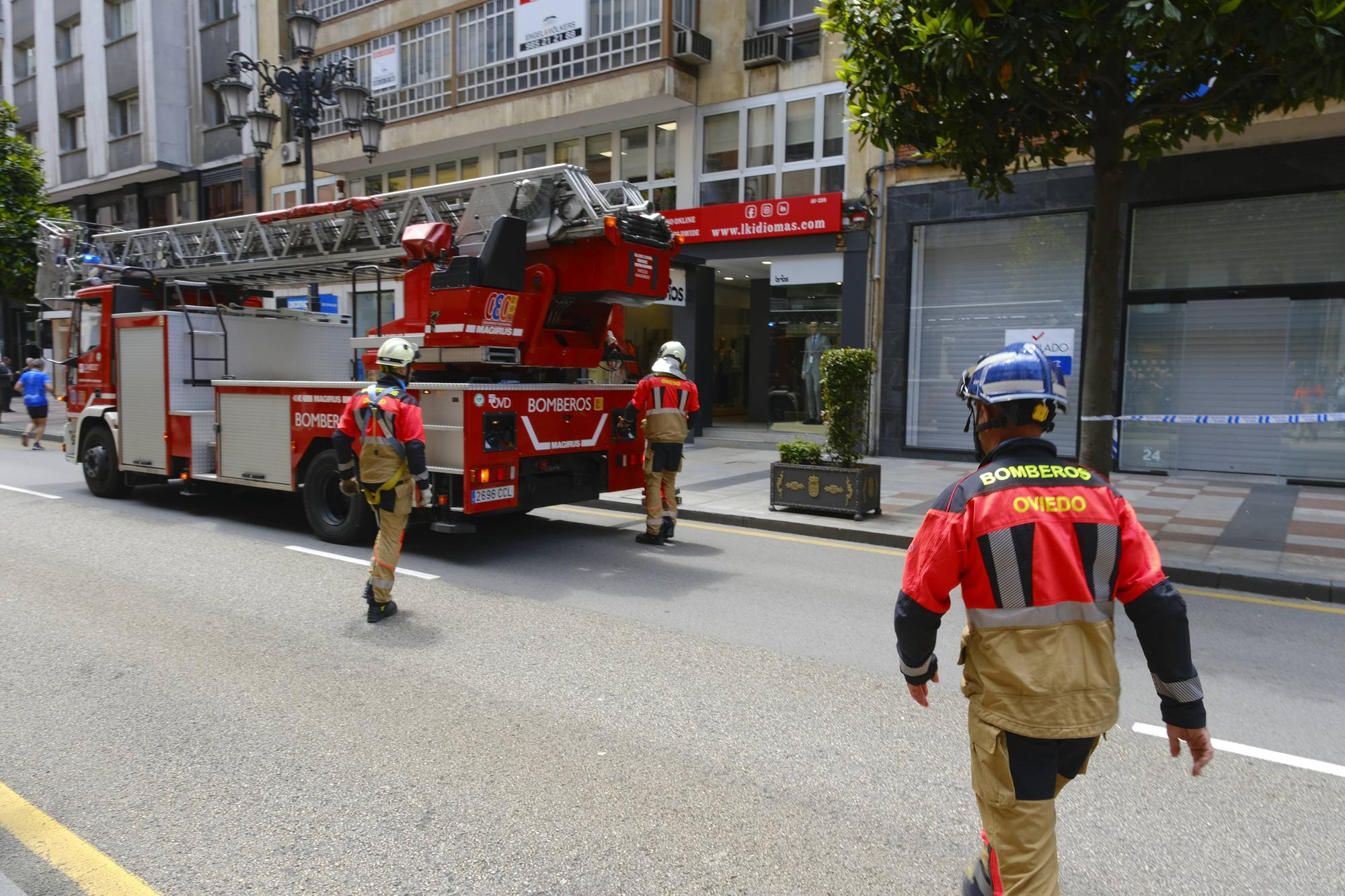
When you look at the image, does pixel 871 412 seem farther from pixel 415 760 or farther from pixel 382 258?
pixel 415 760

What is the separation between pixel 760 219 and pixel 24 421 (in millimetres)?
20000

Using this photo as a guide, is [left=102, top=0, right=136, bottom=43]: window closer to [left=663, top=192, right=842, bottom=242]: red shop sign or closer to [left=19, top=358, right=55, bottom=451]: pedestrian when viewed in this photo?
[left=19, top=358, right=55, bottom=451]: pedestrian

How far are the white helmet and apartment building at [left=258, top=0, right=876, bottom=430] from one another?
33.9 ft

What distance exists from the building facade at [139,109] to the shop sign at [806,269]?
16.5 metres

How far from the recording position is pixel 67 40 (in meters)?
31.0

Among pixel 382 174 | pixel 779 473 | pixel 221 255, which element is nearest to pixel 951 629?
pixel 779 473

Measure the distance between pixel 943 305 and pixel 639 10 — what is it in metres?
8.35

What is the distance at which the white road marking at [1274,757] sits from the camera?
154 inches

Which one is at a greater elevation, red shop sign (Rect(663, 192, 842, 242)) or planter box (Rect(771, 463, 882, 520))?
red shop sign (Rect(663, 192, 842, 242))

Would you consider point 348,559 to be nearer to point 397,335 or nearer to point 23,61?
point 397,335

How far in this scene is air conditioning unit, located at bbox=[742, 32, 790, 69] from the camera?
55.5 ft

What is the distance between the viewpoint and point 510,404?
25.6ft

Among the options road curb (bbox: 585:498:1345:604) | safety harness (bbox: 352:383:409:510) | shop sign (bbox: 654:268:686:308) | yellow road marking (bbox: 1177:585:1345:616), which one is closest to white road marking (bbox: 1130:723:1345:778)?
road curb (bbox: 585:498:1345:604)

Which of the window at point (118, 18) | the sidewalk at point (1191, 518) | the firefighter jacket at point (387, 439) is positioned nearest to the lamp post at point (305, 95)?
the sidewalk at point (1191, 518)
